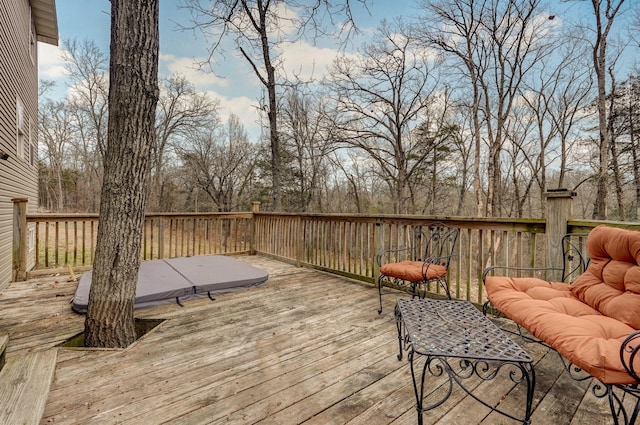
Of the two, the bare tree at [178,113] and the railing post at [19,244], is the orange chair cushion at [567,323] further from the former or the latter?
the bare tree at [178,113]

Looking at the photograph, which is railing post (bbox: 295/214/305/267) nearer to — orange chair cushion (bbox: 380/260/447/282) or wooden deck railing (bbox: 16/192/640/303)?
wooden deck railing (bbox: 16/192/640/303)

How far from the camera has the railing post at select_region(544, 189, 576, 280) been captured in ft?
8.42

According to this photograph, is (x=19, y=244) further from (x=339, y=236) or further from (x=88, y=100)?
(x=88, y=100)

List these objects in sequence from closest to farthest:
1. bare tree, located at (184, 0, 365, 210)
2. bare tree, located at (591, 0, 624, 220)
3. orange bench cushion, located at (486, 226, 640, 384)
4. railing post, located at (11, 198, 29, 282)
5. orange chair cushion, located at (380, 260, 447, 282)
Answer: orange bench cushion, located at (486, 226, 640, 384), orange chair cushion, located at (380, 260, 447, 282), railing post, located at (11, 198, 29, 282), bare tree, located at (184, 0, 365, 210), bare tree, located at (591, 0, 624, 220)

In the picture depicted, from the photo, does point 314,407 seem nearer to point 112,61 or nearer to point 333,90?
point 112,61

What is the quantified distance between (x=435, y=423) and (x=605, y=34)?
12.0 meters

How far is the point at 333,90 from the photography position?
39.8 feet

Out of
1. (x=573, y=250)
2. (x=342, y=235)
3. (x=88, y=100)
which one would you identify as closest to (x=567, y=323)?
(x=573, y=250)

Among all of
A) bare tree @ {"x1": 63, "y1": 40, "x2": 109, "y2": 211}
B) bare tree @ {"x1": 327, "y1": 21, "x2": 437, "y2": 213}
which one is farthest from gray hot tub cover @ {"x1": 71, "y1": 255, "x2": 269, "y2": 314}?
bare tree @ {"x1": 63, "y1": 40, "x2": 109, "y2": 211}

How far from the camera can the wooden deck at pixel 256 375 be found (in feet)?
5.09

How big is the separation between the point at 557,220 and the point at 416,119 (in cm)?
1084

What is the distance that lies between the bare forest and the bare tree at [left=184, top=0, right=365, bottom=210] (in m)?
0.04

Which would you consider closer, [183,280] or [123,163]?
[123,163]

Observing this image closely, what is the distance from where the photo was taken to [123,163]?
7.25 ft
